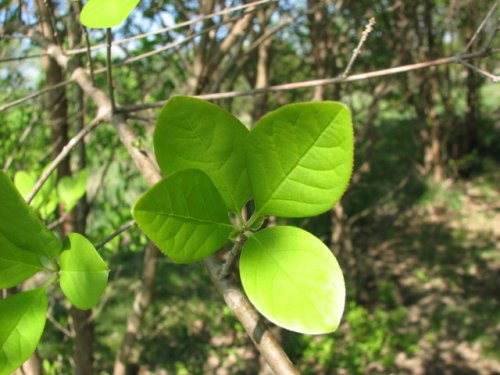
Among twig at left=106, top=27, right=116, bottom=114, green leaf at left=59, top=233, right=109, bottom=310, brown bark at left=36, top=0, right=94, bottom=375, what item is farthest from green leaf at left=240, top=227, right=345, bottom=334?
brown bark at left=36, top=0, right=94, bottom=375

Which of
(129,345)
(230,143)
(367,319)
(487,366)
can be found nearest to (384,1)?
(367,319)

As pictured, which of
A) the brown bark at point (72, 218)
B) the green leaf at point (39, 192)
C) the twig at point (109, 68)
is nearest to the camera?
the twig at point (109, 68)

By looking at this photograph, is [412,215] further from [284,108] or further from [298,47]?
[284,108]

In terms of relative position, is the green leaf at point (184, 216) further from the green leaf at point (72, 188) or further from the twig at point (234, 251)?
the green leaf at point (72, 188)

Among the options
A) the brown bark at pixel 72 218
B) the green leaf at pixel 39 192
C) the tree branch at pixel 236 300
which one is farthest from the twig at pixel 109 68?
the brown bark at pixel 72 218

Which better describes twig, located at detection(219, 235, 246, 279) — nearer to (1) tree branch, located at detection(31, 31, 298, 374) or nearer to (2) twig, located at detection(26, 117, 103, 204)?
(1) tree branch, located at detection(31, 31, 298, 374)

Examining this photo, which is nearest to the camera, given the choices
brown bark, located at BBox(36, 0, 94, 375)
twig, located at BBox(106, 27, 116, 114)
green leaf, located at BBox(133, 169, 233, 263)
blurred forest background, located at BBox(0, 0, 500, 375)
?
green leaf, located at BBox(133, 169, 233, 263)
